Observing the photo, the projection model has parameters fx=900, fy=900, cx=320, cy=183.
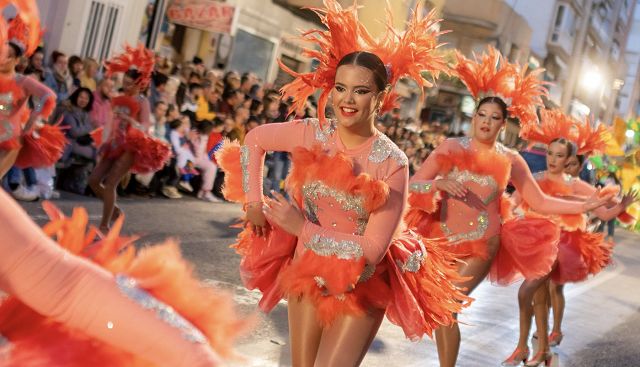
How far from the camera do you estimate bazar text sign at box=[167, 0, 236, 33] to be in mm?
20188

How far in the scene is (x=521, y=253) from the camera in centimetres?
602

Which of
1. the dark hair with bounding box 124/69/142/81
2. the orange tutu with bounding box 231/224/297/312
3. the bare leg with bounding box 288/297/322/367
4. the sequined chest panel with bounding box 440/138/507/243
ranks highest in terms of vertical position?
the dark hair with bounding box 124/69/142/81

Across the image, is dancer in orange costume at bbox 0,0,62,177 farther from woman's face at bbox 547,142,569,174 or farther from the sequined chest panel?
woman's face at bbox 547,142,569,174

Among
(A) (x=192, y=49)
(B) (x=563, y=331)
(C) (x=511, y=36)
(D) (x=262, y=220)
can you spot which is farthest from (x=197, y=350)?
(C) (x=511, y=36)

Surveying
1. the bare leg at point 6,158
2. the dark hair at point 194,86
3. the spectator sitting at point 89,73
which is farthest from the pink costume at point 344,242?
the dark hair at point 194,86

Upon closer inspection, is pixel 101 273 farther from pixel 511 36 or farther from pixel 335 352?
pixel 511 36

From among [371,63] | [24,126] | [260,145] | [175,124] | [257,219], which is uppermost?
[371,63]

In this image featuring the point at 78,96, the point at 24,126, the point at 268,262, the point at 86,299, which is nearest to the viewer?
the point at 86,299

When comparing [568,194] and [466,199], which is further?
[568,194]

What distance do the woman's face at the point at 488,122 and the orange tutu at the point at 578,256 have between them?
2.14 meters

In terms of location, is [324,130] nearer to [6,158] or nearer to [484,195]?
[484,195]

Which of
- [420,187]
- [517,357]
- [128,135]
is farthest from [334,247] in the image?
[128,135]

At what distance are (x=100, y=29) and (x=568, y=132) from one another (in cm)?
1148

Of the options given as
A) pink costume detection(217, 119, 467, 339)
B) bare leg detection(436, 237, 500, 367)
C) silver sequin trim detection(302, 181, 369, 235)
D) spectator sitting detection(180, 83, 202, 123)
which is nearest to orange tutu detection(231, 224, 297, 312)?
pink costume detection(217, 119, 467, 339)
